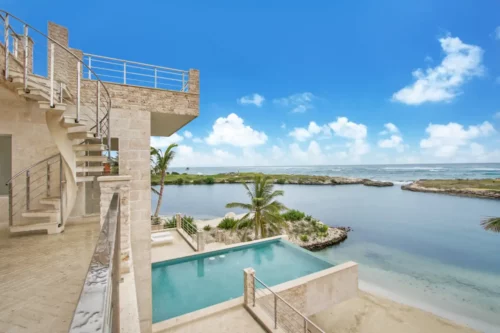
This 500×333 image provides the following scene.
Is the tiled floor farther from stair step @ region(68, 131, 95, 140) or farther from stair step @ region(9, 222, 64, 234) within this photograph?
stair step @ region(68, 131, 95, 140)

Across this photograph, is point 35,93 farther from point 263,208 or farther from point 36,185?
point 263,208

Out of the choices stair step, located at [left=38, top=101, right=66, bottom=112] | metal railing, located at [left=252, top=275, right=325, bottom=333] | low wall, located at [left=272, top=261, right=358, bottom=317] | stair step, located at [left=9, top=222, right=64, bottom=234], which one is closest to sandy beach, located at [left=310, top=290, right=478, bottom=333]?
low wall, located at [left=272, top=261, right=358, bottom=317]

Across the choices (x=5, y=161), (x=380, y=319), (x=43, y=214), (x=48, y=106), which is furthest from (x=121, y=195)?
(x=380, y=319)

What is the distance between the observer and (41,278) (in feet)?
9.98

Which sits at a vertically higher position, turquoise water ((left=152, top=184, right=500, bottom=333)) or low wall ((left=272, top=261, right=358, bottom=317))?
low wall ((left=272, top=261, right=358, bottom=317))

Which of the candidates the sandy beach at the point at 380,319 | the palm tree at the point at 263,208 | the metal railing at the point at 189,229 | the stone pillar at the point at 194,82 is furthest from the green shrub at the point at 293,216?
the stone pillar at the point at 194,82

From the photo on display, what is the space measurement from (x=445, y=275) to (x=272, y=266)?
14596 mm

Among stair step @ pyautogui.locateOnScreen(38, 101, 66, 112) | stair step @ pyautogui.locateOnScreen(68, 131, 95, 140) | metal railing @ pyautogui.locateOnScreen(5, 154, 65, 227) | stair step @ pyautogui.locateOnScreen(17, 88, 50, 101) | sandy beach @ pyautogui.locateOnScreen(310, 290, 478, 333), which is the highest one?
stair step @ pyautogui.locateOnScreen(17, 88, 50, 101)

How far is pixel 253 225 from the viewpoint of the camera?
49.4ft

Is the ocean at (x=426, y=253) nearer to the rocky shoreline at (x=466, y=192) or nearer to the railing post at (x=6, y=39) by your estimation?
the rocky shoreline at (x=466, y=192)

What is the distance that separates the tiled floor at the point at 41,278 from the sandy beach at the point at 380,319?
974cm

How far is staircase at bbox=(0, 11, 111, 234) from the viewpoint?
4.19 metres

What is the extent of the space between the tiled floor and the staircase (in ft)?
1.88

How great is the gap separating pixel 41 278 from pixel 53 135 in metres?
2.84
